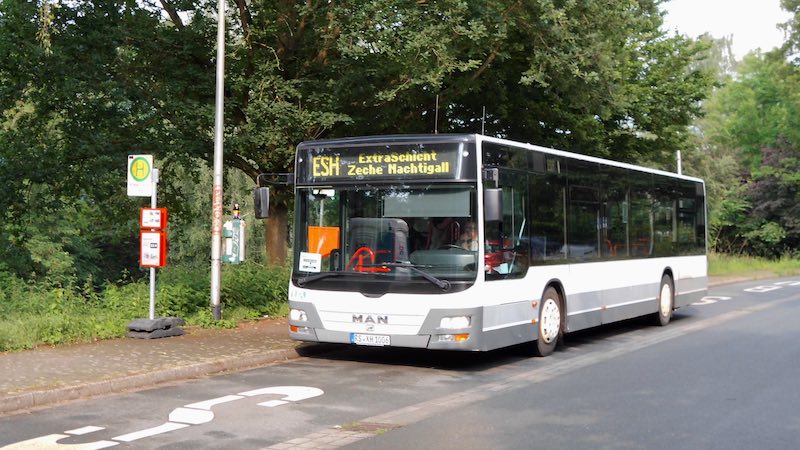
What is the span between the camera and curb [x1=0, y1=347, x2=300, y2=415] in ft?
28.3

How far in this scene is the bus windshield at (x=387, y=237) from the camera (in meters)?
11.1

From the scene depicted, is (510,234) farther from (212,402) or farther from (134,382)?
(134,382)

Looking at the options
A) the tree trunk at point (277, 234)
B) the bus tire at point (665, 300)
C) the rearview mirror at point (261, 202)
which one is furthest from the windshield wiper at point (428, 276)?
the tree trunk at point (277, 234)

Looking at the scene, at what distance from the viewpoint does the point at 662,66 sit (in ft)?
94.7

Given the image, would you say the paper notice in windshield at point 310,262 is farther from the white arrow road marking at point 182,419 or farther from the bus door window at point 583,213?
the bus door window at point 583,213

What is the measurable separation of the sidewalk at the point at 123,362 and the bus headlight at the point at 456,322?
8.41ft

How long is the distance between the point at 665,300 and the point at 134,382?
11.0m

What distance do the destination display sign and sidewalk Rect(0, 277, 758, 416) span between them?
8.21 feet

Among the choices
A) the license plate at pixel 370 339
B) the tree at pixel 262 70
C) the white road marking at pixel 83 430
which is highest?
the tree at pixel 262 70

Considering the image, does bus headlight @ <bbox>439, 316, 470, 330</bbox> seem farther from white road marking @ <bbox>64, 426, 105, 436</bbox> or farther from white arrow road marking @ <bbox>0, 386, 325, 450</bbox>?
white road marking @ <bbox>64, 426, 105, 436</bbox>

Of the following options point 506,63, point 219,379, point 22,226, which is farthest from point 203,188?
point 219,379

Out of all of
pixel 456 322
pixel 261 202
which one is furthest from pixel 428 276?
pixel 261 202

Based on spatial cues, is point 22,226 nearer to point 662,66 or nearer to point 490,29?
point 490,29

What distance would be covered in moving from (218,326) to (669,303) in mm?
8630
